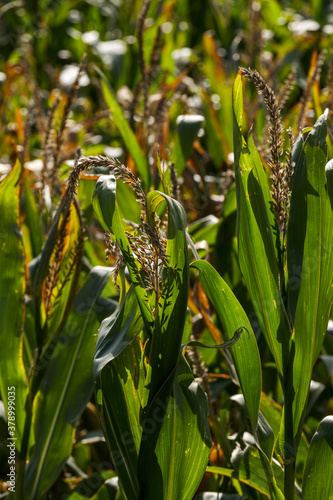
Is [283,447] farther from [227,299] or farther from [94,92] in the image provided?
[94,92]

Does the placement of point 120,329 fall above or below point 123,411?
above

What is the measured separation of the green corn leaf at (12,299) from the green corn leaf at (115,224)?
39 cm

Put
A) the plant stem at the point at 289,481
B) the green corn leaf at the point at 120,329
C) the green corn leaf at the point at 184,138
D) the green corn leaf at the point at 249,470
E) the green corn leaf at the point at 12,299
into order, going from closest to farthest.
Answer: the green corn leaf at the point at 120,329 < the plant stem at the point at 289,481 < the green corn leaf at the point at 249,470 < the green corn leaf at the point at 12,299 < the green corn leaf at the point at 184,138

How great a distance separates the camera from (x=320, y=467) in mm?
869

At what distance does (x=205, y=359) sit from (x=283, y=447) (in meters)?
0.43

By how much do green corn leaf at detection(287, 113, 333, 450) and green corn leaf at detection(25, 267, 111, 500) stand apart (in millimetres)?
408

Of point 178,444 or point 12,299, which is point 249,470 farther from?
point 12,299

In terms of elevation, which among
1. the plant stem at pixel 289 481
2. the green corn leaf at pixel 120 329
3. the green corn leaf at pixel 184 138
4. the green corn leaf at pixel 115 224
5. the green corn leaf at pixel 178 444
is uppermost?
the green corn leaf at pixel 115 224

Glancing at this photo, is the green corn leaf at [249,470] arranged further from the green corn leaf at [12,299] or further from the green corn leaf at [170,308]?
the green corn leaf at [12,299]

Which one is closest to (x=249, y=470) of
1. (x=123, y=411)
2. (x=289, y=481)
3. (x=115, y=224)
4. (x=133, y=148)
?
(x=289, y=481)

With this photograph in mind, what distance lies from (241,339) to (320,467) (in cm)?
22

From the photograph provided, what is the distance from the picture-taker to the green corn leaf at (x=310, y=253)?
32.4 inches

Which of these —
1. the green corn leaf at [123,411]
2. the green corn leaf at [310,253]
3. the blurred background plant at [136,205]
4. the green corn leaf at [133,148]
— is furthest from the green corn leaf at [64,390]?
the green corn leaf at [133,148]

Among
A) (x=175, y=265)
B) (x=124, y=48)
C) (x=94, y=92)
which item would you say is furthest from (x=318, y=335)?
(x=94, y=92)
